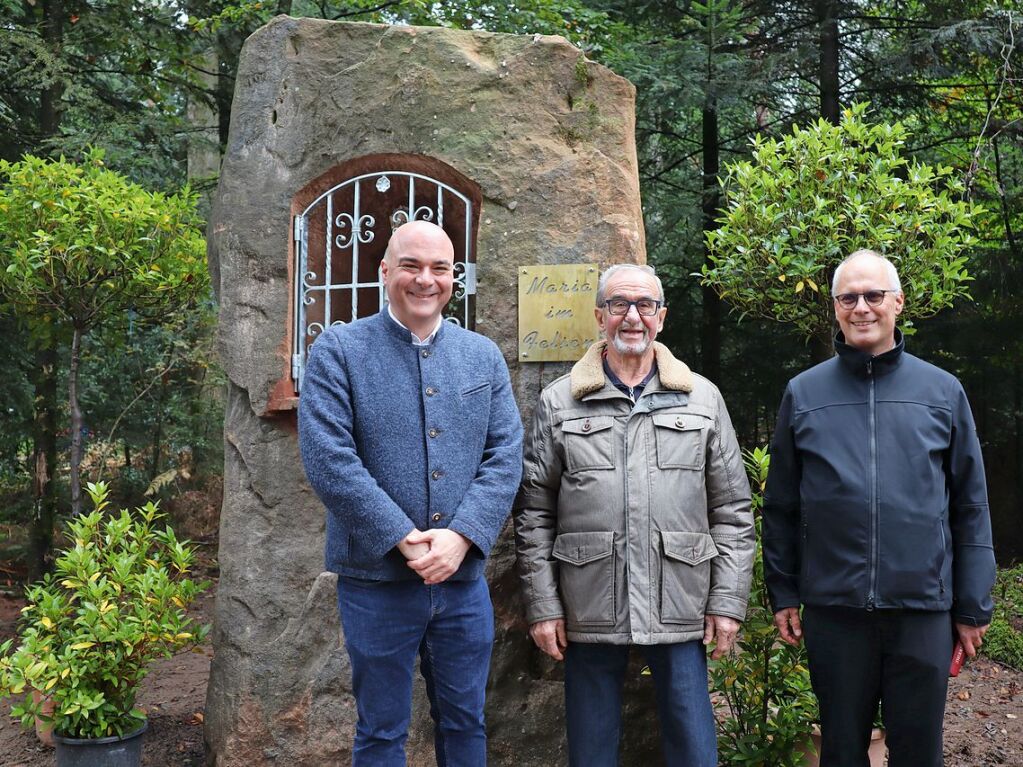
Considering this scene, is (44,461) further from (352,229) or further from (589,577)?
(589,577)

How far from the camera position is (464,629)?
2.66 metres

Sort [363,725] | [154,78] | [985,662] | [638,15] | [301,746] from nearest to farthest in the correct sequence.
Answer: [363,725]
[301,746]
[985,662]
[154,78]
[638,15]

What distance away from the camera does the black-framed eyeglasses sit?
2873 millimetres

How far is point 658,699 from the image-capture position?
291 centimetres

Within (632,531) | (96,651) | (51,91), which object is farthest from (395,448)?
(51,91)

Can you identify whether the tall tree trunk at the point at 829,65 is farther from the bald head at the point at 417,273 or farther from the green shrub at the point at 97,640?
the green shrub at the point at 97,640

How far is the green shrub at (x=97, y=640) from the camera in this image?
3541 millimetres

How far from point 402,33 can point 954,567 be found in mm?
2682

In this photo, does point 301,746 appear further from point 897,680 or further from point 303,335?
point 897,680

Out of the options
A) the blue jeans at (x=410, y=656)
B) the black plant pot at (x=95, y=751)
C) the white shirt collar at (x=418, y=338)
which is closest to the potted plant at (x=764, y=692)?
the blue jeans at (x=410, y=656)

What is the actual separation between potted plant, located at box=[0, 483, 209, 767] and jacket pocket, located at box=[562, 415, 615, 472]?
1874 mm

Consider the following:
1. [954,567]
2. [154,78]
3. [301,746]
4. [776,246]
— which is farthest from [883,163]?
[154,78]

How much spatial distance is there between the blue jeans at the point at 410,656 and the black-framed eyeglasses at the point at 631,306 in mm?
904

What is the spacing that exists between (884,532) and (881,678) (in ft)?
1.45
